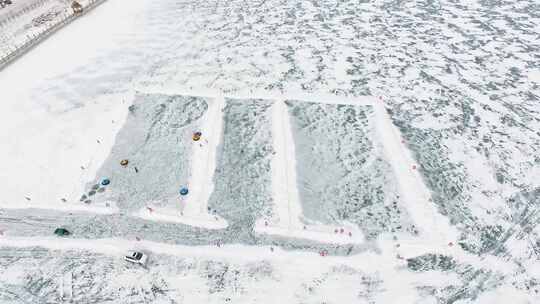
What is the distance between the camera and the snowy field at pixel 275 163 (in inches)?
824

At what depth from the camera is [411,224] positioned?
23375 millimetres

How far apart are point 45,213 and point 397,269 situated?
24102 mm

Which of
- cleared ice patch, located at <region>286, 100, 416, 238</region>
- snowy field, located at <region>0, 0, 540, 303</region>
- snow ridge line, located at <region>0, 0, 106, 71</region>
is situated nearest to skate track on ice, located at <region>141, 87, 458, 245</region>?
snowy field, located at <region>0, 0, 540, 303</region>

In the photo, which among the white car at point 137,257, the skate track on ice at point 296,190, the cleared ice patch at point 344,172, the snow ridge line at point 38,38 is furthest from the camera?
the snow ridge line at point 38,38

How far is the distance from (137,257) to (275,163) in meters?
12.2

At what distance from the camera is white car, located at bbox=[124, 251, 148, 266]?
823 inches

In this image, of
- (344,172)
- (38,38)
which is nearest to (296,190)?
(344,172)

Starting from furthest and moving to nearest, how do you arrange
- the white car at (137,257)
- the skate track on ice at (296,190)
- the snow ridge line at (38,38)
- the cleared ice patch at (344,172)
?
1. the snow ridge line at (38,38)
2. the cleared ice patch at (344,172)
3. the skate track on ice at (296,190)
4. the white car at (137,257)

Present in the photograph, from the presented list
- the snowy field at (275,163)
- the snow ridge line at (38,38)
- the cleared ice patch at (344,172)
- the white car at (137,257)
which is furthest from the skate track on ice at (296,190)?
the snow ridge line at (38,38)

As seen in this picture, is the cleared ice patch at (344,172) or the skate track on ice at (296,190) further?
the cleared ice patch at (344,172)

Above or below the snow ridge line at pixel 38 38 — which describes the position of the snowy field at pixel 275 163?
below

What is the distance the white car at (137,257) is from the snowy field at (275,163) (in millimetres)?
581

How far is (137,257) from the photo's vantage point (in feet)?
68.8

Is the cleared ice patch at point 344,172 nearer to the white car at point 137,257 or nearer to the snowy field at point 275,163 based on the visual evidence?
the snowy field at point 275,163
